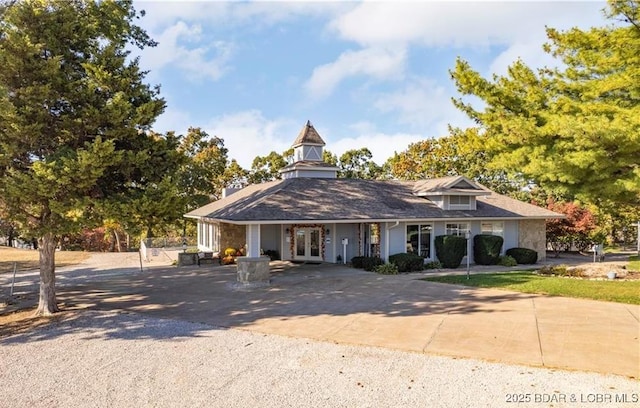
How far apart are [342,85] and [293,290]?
11315mm

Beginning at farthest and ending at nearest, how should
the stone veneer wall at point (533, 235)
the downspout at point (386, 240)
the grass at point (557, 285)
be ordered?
1. the stone veneer wall at point (533, 235)
2. the downspout at point (386, 240)
3. the grass at point (557, 285)

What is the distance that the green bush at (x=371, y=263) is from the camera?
20.6 metres

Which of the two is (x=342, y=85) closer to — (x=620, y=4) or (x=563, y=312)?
(x=620, y=4)

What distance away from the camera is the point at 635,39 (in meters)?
11.1

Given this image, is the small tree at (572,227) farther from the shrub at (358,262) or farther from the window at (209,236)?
the window at (209,236)

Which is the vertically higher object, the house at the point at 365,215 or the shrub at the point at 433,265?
the house at the point at 365,215

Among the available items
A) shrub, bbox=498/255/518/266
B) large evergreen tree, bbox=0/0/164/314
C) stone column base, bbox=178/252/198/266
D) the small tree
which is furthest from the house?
large evergreen tree, bbox=0/0/164/314

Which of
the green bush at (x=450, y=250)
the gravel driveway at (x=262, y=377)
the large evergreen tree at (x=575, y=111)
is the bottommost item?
the gravel driveway at (x=262, y=377)

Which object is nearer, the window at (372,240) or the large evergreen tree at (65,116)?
the large evergreen tree at (65,116)

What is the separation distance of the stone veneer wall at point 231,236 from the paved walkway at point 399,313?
640 cm

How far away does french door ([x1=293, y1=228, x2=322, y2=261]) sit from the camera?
23.8 metres

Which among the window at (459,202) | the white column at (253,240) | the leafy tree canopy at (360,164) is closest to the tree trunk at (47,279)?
the white column at (253,240)

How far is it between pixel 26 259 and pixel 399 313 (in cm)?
2626

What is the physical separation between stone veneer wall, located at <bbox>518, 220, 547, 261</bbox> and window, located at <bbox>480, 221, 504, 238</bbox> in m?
1.20
